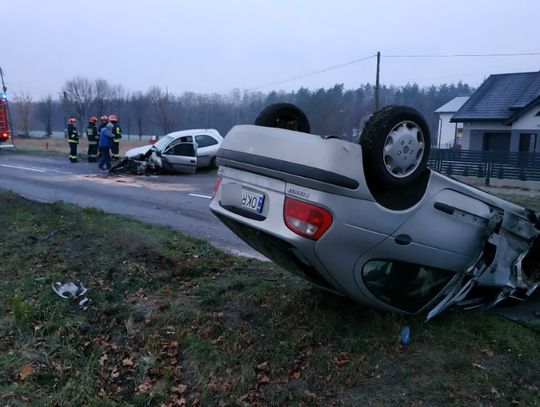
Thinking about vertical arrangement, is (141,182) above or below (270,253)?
below

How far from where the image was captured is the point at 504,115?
97.8 ft

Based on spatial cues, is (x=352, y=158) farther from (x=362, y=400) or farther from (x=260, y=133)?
(x=362, y=400)

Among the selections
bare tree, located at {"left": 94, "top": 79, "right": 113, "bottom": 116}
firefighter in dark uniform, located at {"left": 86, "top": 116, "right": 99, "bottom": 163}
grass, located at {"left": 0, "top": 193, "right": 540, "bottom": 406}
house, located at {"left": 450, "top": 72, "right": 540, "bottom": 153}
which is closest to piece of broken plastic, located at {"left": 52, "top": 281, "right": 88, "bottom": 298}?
grass, located at {"left": 0, "top": 193, "right": 540, "bottom": 406}

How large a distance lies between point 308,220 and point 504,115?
3051 centimetres

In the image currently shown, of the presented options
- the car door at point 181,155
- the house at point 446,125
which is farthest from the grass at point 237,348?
the house at point 446,125

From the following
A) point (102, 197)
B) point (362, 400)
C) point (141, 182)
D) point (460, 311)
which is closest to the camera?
point (362, 400)

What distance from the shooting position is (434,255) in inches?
131

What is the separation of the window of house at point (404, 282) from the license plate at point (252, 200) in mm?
754

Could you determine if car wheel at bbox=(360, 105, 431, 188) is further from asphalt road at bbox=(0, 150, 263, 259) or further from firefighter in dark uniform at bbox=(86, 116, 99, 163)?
firefighter in dark uniform at bbox=(86, 116, 99, 163)

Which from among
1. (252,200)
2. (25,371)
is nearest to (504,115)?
(252,200)

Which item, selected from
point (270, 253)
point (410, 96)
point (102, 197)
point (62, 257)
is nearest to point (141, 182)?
point (102, 197)

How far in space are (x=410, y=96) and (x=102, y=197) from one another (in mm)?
53161

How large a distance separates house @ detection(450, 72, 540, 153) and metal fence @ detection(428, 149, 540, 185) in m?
8.45

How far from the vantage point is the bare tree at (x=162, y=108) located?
6898cm
